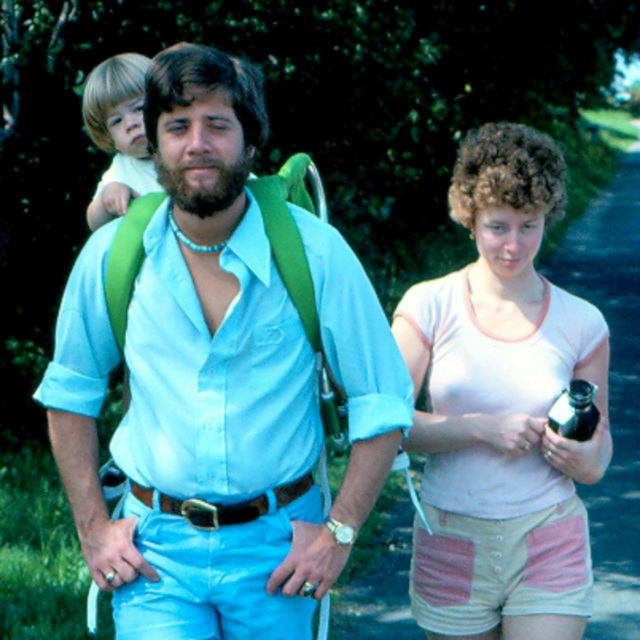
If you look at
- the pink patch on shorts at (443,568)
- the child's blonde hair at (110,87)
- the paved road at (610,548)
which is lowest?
the paved road at (610,548)

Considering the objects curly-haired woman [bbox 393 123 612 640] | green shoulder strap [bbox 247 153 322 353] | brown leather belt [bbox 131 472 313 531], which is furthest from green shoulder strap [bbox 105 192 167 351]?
curly-haired woman [bbox 393 123 612 640]

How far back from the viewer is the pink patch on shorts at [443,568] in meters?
3.11

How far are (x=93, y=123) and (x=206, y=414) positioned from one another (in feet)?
4.71

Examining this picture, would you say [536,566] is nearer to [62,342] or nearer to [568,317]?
[568,317]

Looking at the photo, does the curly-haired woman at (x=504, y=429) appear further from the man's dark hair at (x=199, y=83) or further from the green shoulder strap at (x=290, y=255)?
the man's dark hair at (x=199, y=83)

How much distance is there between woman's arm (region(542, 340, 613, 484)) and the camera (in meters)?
3.01

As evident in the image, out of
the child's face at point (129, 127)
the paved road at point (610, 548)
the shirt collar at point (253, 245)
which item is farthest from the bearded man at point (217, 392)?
the paved road at point (610, 548)

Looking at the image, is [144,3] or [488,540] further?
[144,3]

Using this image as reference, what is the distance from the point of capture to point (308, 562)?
103 inches

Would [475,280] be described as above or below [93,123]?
below

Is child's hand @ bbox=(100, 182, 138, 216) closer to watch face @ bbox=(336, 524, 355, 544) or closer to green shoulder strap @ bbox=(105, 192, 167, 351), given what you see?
green shoulder strap @ bbox=(105, 192, 167, 351)

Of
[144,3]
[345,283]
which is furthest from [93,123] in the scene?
[144,3]

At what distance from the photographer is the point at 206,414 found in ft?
8.41

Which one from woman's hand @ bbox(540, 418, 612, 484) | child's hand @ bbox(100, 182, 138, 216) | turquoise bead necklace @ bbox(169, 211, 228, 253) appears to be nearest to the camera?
turquoise bead necklace @ bbox(169, 211, 228, 253)
